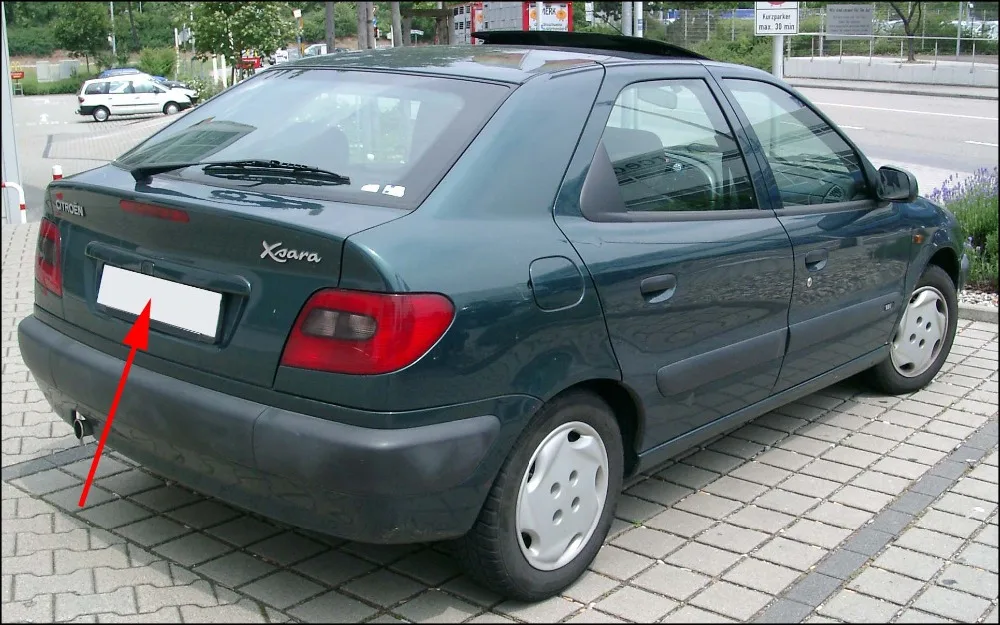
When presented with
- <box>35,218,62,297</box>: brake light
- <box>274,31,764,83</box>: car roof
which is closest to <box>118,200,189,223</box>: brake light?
<box>35,218,62,297</box>: brake light

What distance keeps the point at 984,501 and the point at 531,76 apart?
2.48 metres

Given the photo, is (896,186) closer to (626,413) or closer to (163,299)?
(626,413)

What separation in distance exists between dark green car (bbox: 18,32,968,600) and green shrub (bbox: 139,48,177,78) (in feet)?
119

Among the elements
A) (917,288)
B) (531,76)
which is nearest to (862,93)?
(917,288)

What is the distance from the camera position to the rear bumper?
9.11 feet

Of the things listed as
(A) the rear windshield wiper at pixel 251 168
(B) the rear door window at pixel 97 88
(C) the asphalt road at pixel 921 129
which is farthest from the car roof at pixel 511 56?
(B) the rear door window at pixel 97 88

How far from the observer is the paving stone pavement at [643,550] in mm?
3275

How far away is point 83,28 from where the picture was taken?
25.3 m

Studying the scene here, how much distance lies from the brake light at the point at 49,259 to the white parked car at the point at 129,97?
30953 mm

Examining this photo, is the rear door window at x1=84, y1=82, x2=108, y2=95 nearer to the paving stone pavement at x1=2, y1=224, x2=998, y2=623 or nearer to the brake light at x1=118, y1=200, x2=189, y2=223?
the paving stone pavement at x1=2, y1=224, x2=998, y2=623

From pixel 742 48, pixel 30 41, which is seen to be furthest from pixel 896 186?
pixel 742 48

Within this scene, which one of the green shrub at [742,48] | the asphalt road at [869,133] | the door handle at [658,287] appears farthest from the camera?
the green shrub at [742,48]

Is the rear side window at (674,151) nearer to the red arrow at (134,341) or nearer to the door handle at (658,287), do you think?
the door handle at (658,287)

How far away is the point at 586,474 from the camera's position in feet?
11.1
